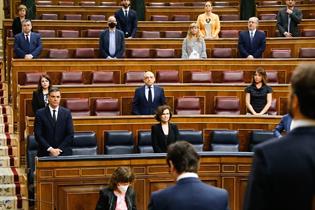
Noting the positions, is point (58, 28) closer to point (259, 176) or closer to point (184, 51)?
point (184, 51)

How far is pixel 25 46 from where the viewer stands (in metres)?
9.23

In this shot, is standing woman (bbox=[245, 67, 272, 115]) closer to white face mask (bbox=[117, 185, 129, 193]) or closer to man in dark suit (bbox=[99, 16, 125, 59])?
man in dark suit (bbox=[99, 16, 125, 59])

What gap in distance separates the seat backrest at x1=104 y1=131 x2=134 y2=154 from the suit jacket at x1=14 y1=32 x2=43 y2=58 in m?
2.34

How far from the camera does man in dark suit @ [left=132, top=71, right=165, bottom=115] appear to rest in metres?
7.75

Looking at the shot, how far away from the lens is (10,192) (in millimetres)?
7426

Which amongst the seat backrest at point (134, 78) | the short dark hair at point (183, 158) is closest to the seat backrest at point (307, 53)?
the seat backrest at point (134, 78)

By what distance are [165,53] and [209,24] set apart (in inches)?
34.8

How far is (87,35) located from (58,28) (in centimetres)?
47

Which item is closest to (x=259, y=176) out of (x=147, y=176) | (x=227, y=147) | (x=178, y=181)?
(x=178, y=181)

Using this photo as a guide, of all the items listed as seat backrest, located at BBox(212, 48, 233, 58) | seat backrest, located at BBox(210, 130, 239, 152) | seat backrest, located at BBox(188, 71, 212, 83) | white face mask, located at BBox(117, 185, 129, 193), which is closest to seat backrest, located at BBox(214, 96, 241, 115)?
seat backrest, located at BBox(188, 71, 212, 83)

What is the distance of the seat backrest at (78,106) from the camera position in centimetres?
805

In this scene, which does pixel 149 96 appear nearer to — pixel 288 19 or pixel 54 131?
pixel 54 131

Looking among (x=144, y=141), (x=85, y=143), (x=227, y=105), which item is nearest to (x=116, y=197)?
(x=85, y=143)

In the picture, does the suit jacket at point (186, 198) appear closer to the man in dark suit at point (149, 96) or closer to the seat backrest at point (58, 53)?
the man in dark suit at point (149, 96)
